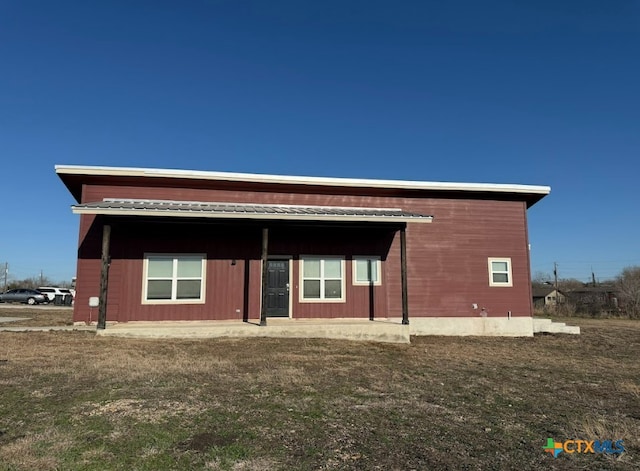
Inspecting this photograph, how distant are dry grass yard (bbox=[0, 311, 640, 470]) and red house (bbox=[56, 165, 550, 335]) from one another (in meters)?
2.91

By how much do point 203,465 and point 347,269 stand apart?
10338 mm

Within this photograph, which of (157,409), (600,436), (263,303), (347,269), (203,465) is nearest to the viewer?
(203,465)

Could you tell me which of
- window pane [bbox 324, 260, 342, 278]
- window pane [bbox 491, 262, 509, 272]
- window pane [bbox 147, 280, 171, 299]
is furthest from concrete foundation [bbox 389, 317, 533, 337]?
window pane [bbox 147, 280, 171, 299]

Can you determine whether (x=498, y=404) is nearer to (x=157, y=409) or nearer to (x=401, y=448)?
(x=401, y=448)

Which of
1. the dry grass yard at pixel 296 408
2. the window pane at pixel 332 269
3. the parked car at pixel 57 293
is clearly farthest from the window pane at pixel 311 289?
the parked car at pixel 57 293

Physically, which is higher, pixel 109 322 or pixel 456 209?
pixel 456 209

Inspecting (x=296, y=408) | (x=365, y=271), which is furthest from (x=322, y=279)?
(x=296, y=408)

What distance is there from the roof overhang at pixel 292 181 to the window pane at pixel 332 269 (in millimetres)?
2380

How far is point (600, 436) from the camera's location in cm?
476

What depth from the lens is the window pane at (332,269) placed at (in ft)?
45.5

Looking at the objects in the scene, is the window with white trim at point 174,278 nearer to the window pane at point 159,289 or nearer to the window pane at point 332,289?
the window pane at point 159,289

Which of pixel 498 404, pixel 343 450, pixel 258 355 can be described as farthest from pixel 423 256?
pixel 343 450

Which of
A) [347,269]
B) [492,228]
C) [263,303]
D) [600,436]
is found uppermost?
[492,228]

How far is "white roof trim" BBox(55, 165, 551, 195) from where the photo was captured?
12.5 m
